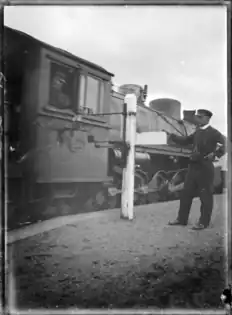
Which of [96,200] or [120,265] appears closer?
[120,265]

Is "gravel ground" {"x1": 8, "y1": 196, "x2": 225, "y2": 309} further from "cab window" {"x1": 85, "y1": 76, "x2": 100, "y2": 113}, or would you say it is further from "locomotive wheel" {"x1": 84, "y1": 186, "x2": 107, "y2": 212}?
"cab window" {"x1": 85, "y1": 76, "x2": 100, "y2": 113}

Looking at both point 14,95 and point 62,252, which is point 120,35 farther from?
point 62,252

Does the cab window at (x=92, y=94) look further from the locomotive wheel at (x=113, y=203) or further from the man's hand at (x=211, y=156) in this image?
the man's hand at (x=211, y=156)

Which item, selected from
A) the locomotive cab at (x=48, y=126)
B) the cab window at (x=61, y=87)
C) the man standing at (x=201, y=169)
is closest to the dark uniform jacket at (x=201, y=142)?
the man standing at (x=201, y=169)

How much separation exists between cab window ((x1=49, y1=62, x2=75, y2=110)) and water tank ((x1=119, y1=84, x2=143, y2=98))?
0.35 metres

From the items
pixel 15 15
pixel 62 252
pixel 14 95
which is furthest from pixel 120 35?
pixel 62 252

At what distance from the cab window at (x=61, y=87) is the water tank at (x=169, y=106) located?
1.89ft

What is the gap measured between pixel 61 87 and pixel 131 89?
0.49 metres

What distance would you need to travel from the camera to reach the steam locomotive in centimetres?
175

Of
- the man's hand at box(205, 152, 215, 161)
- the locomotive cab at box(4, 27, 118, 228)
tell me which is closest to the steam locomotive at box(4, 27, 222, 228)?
the locomotive cab at box(4, 27, 118, 228)

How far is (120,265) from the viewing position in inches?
67.3

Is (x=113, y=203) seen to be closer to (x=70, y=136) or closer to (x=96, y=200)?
(x=96, y=200)

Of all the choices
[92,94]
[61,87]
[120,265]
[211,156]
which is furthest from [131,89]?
[120,265]

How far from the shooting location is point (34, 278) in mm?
1716
